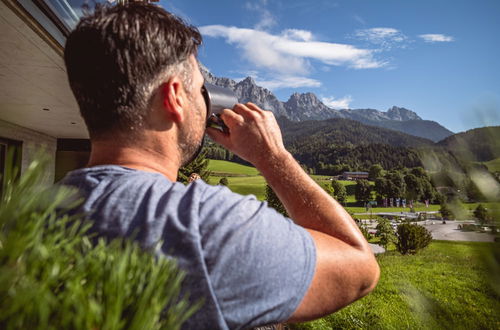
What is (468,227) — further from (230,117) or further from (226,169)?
(226,169)

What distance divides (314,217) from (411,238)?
2449 centimetres

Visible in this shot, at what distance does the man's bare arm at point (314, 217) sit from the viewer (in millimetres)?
821

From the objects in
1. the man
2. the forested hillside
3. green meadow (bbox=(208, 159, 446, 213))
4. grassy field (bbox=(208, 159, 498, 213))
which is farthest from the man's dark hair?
green meadow (bbox=(208, 159, 446, 213))

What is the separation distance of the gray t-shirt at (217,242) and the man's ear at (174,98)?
26 centimetres

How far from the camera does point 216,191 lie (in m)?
0.84

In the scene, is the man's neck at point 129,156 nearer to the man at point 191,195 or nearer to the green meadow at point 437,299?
the man at point 191,195

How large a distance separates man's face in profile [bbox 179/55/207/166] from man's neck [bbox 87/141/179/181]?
9 centimetres

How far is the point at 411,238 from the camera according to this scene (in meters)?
22.2

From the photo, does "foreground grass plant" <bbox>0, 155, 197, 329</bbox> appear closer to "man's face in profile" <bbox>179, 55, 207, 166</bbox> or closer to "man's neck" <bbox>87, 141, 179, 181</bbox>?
"man's neck" <bbox>87, 141, 179, 181</bbox>

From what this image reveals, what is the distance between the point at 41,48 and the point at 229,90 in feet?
10.4

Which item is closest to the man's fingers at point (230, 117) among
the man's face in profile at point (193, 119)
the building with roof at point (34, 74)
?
the man's face in profile at point (193, 119)

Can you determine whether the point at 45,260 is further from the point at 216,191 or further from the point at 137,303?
the point at 216,191

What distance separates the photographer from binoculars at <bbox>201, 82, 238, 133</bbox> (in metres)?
1.18

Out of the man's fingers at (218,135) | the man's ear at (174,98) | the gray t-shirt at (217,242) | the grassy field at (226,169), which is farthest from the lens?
the grassy field at (226,169)
